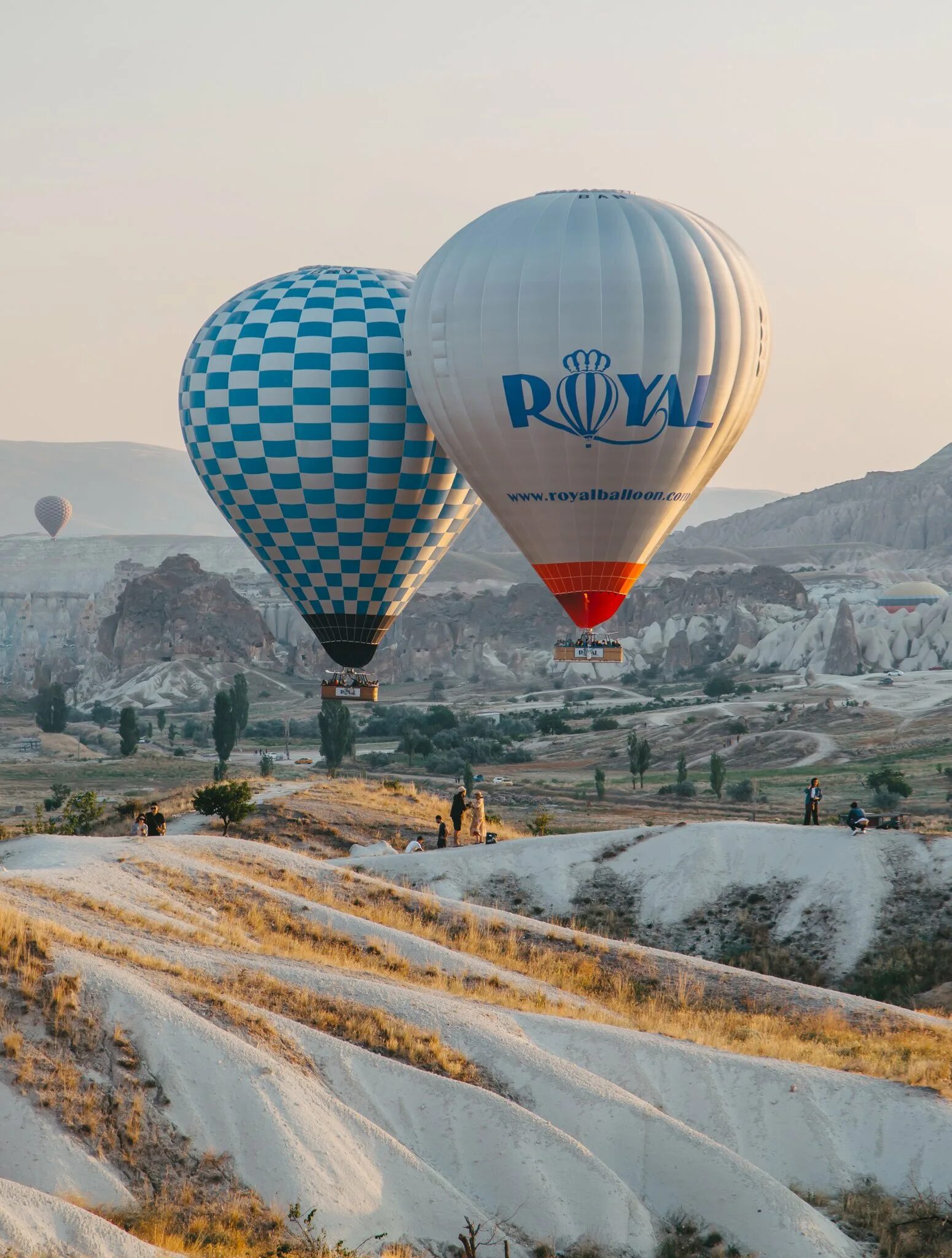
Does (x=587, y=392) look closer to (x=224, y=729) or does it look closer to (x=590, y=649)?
(x=590, y=649)

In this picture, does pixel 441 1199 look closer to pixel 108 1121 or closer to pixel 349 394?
pixel 108 1121

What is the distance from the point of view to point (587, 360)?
32.3 m

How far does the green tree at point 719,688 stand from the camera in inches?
4481

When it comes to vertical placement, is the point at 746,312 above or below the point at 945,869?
above

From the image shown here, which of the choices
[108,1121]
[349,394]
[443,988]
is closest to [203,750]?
[349,394]

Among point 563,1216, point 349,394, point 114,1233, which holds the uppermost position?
point 349,394

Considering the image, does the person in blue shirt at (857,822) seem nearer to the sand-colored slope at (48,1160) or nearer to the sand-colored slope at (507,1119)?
the sand-colored slope at (507,1119)

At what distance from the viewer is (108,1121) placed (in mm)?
15086

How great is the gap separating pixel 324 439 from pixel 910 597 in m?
119

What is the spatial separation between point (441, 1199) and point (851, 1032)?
911 cm

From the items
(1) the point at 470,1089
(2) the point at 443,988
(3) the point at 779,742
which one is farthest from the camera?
(3) the point at 779,742

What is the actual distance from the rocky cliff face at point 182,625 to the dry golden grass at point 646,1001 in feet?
379

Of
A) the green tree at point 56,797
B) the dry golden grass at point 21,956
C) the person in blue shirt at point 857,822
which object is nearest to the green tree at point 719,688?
the green tree at point 56,797

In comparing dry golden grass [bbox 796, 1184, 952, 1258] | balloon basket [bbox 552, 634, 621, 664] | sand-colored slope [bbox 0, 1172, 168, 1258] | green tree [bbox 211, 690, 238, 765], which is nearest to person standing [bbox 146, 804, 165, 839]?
balloon basket [bbox 552, 634, 621, 664]
